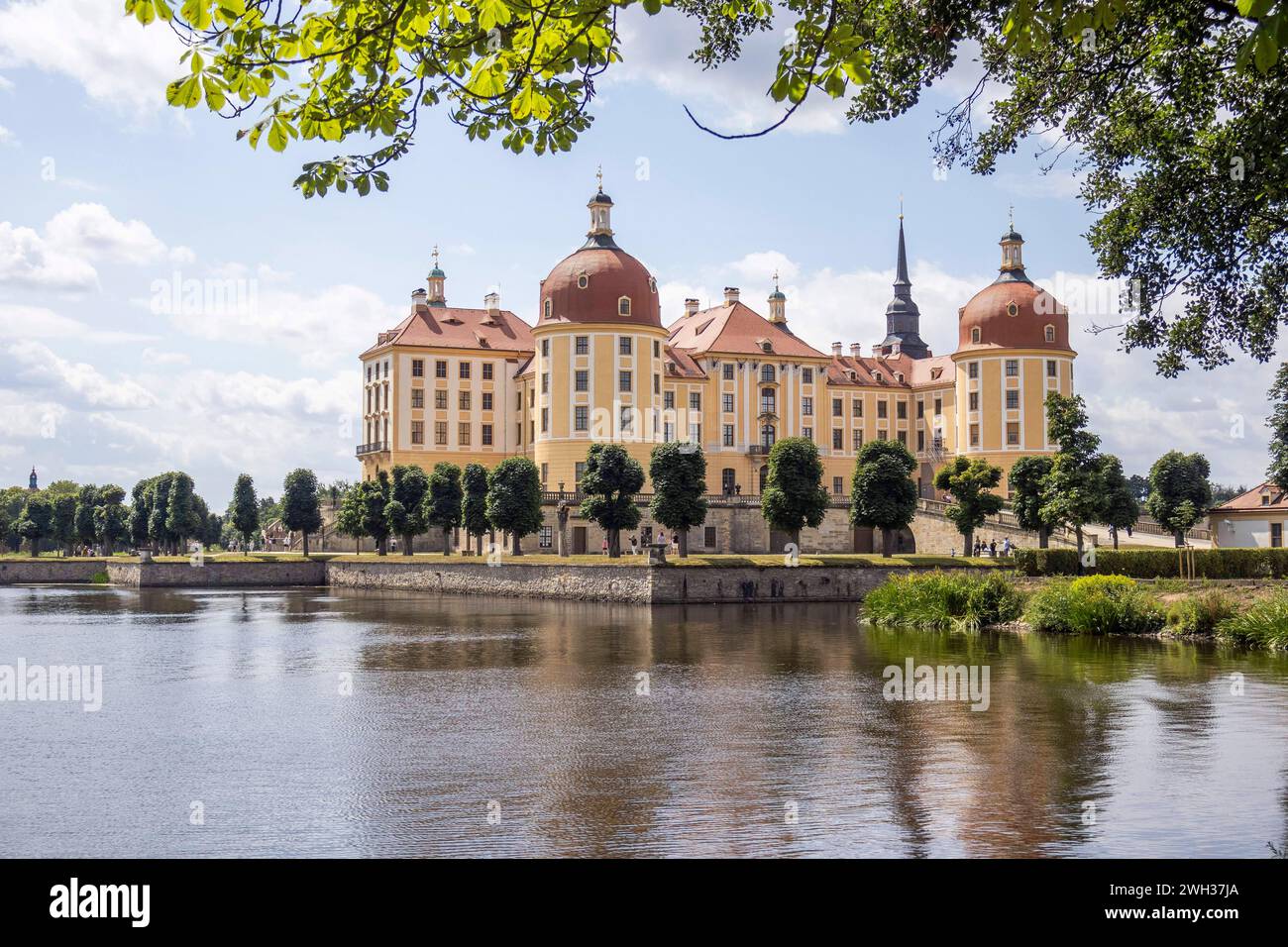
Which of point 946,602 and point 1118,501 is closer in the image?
point 946,602

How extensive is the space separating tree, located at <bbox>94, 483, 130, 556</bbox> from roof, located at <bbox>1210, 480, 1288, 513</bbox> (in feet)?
281

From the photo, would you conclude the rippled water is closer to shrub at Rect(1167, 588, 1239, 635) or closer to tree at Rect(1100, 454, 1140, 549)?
shrub at Rect(1167, 588, 1239, 635)

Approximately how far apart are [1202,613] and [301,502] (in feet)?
230

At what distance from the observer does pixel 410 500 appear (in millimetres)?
82875

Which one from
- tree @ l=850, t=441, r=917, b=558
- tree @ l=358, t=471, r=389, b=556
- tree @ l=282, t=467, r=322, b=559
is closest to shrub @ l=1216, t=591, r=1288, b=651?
tree @ l=850, t=441, r=917, b=558

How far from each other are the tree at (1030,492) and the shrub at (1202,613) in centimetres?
2943

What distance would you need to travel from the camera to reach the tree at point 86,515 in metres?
110

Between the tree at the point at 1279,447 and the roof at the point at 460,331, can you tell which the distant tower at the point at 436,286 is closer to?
the roof at the point at 460,331

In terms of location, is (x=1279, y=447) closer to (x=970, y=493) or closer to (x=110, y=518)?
(x=970, y=493)

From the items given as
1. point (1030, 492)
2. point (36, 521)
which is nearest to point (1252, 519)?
point (1030, 492)

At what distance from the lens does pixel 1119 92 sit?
15.3 metres

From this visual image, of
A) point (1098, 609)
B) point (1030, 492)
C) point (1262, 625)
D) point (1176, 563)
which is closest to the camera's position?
point (1262, 625)

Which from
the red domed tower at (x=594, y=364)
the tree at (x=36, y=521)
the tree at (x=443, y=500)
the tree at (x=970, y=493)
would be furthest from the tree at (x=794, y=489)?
the tree at (x=36, y=521)

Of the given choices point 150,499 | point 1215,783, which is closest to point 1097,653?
point 1215,783
